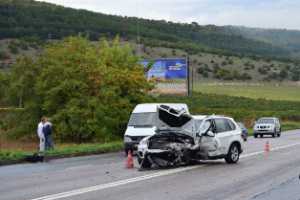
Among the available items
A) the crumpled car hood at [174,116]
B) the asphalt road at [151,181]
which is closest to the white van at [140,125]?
the asphalt road at [151,181]

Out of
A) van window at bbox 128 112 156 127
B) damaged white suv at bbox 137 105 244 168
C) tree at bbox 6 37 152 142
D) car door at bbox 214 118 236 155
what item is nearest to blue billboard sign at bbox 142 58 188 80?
tree at bbox 6 37 152 142

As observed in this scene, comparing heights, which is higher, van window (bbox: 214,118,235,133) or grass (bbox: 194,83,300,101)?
van window (bbox: 214,118,235,133)

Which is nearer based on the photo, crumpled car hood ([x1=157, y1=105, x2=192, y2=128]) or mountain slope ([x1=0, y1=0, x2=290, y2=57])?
crumpled car hood ([x1=157, y1=105, x2=192, y2=128])

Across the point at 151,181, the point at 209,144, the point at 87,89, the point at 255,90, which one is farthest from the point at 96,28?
the point at 151,181

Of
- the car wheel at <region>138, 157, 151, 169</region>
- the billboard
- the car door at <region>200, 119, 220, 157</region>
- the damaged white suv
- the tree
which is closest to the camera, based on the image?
the car wheel at <region>138, 157, 151, 169</region>

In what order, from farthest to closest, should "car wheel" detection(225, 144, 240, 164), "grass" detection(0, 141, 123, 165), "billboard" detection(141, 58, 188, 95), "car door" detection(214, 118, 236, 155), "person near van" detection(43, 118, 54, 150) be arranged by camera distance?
"billboard" detection(141, 58, 188, 95) → "person near van" detection(43, 118, 54, 150) → "grass" detection(0, 141, 123, 165) → "car wheel" detection(225, 144, 240, 164) → "car door" detection(214, 118, 236, 155)

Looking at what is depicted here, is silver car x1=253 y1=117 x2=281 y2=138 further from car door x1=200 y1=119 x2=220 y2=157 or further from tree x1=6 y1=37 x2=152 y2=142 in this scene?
car door x1=200 y1=119 x2=220 y2=157

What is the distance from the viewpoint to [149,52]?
408 ft

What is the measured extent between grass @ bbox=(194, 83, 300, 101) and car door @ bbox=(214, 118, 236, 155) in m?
79.4

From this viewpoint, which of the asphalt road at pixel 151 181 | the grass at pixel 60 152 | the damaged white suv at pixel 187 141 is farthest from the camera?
the grass at pixel 60 152

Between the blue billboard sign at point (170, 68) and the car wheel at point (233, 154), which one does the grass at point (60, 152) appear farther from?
the blue billboard sign at point (170, 68)

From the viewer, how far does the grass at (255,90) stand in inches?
4179

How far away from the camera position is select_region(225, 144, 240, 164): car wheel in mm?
23906

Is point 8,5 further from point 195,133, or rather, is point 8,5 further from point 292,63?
point 195,133
